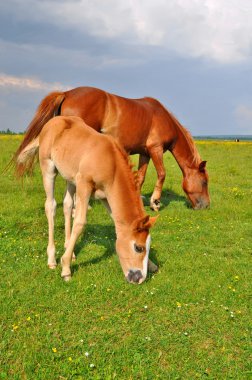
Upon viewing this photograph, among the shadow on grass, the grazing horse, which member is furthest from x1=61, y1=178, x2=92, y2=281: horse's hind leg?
the shadow on grass

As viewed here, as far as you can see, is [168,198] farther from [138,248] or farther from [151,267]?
[138,248]

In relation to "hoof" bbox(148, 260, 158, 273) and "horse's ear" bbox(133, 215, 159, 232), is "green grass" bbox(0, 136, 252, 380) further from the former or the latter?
Answer: "horse's ear" bbox(133, 215, 159, 232)

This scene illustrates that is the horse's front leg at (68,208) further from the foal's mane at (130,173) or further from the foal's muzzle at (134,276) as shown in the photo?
the foal's muzzle at (134,276)

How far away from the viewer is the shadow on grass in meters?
12.0

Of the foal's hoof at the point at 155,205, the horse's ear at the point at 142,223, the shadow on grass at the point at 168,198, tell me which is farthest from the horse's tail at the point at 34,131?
the shadow on grass at the point at 168,198

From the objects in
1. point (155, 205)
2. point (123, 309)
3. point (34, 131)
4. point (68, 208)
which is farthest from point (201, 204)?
point (123, 309)

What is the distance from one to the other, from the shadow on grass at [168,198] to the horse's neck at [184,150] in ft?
3.78

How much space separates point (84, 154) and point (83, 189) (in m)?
0.59

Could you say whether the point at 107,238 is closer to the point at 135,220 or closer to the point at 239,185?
the point at 135,220

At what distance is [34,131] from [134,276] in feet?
14.8

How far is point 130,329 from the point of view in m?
4.58

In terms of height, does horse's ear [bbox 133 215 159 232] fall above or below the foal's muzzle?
above

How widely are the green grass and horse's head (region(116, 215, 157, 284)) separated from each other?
8.2 inches

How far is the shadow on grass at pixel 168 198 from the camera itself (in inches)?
472
